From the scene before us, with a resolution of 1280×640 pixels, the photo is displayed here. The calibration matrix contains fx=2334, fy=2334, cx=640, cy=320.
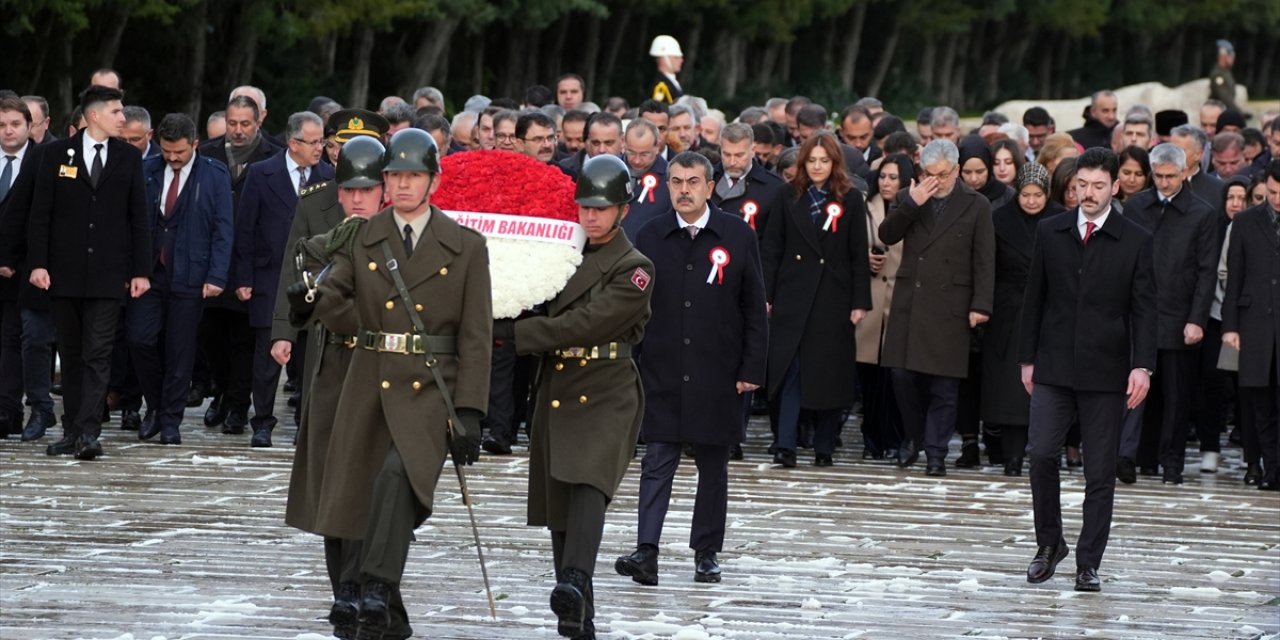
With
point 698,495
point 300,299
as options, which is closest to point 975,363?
point 698,495

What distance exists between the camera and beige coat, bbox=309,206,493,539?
8.95m

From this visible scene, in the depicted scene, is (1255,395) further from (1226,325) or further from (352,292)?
(352,292)

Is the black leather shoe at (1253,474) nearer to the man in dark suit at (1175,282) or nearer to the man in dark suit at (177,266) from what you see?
the man in dark suit at (1175,282)

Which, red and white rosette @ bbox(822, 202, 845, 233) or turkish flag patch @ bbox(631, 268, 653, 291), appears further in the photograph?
red and white rosette @ bbox(822, 202, 845, 233)

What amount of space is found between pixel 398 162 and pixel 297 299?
2.13 ft

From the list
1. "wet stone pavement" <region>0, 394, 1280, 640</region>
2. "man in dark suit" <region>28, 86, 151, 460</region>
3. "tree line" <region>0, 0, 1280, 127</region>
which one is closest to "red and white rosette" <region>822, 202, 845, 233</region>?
"wet stone pavement" <region>0, 394, 1280, 640</region>

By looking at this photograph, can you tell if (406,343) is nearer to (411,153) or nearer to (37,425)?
(411,153)

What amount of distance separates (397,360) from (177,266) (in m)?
7.31

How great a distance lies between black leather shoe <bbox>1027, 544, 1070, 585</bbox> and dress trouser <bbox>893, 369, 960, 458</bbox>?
3960 millimetres

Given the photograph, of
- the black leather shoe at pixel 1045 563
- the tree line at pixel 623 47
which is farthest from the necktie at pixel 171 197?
the tree line at pixel 623 47

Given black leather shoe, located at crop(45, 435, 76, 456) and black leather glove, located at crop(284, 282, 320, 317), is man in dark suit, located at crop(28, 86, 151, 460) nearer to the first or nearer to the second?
black leather shoe, located at crop(45, 435, 76, 456)

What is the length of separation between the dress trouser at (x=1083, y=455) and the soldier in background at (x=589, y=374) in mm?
2486

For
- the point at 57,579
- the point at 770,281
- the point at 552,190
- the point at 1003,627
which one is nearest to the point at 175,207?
the point at 770,281

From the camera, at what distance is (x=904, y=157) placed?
16594 mm
